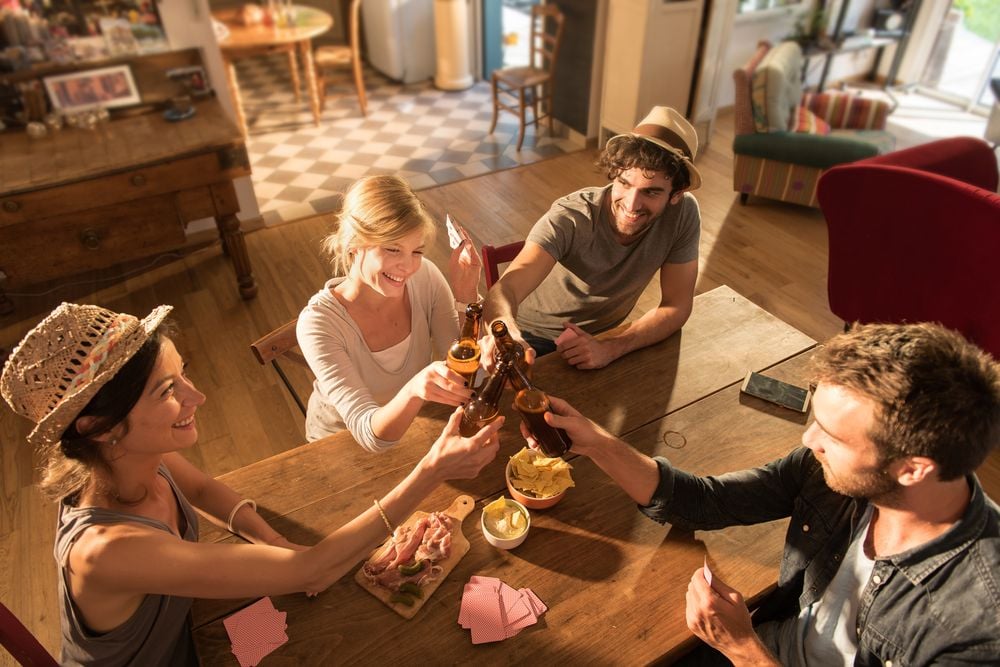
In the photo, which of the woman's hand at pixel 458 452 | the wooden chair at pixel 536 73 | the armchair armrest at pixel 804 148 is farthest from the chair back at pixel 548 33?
the woman's hand at pixel 458 452

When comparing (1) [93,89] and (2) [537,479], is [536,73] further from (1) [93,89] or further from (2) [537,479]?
(2) [537,479]

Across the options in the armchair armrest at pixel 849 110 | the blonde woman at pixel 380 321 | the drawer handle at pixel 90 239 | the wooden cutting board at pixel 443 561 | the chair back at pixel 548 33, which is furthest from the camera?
the chair back at pixel 548 33

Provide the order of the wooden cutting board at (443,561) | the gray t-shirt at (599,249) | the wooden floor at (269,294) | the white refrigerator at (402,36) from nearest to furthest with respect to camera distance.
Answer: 1. the wooden cutting board at (443,561)
2. the gray t-shirt at (599,249)
3. the wooden floor at (269,294)
4. the white refrigerator at (402,36)

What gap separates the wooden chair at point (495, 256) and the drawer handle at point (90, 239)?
78.9 inches

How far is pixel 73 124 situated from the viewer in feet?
11.0

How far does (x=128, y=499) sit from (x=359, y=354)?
0.71 meters

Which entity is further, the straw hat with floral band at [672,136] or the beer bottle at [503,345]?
the straw hat with floral band at [672,136]

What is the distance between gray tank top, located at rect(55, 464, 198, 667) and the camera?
1.21 meters

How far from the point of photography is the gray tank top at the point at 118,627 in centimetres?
121

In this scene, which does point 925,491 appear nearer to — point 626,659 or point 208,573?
point 626,659

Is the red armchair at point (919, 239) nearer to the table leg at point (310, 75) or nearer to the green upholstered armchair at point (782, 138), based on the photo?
the green upholstered armchair at point (782, 138)

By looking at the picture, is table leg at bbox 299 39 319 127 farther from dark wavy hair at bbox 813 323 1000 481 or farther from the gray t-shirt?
dark wavy hair at bbox 813 323 1000 481

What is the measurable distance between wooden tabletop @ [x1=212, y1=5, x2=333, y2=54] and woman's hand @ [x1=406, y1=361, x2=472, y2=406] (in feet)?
15.1

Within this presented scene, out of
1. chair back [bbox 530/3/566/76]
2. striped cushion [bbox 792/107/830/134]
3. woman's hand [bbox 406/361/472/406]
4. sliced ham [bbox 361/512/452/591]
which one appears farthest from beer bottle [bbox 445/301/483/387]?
chair back [bbox 530/3/566/76]
